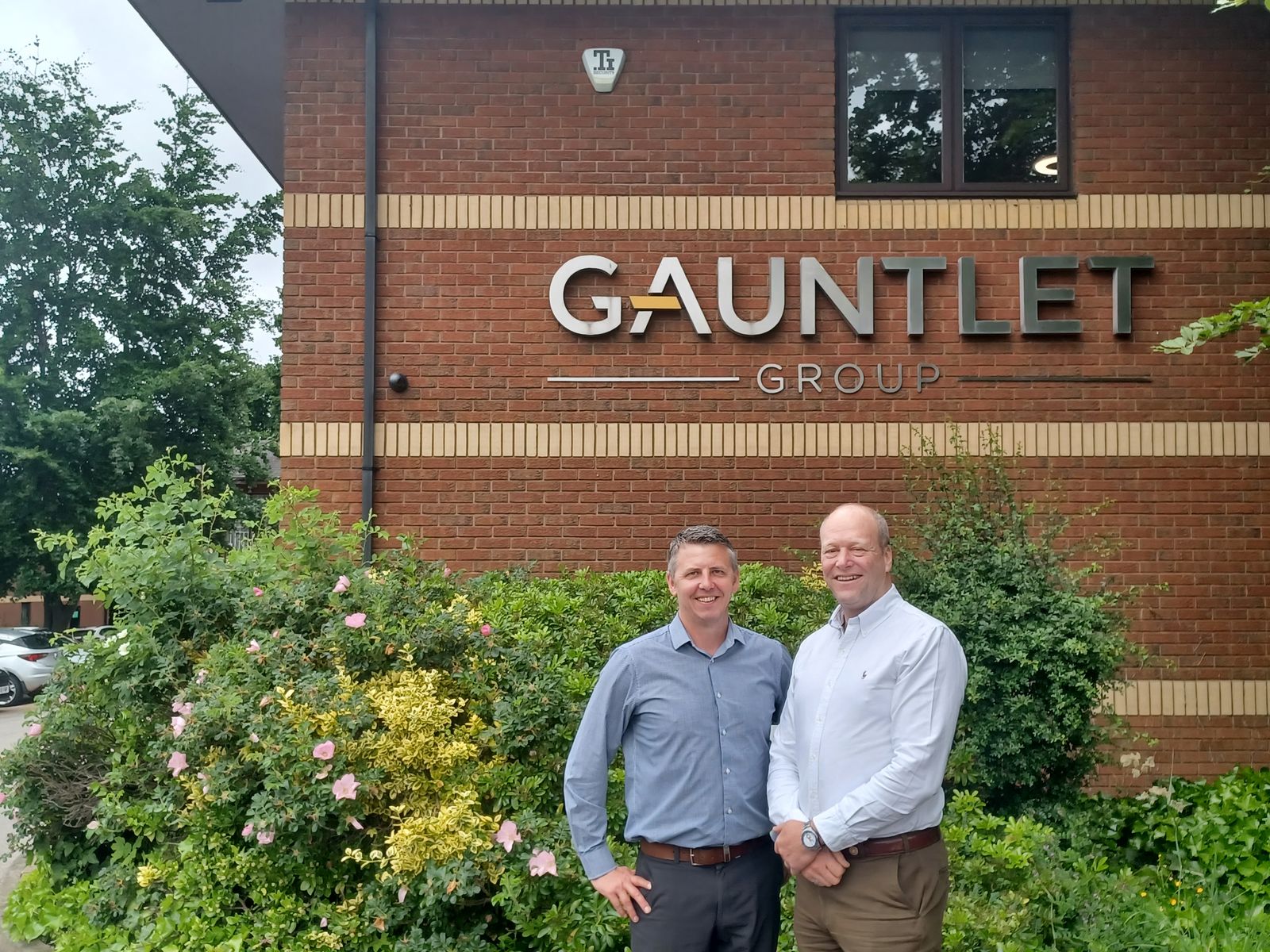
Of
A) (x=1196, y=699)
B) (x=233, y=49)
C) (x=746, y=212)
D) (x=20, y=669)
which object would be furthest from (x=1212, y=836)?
(x=20, y=669)

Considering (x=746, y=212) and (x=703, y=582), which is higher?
(x=746, y=212)

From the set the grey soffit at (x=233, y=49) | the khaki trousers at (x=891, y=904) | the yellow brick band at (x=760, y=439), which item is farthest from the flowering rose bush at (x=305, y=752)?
the grey soffit at (x=233, y=49)

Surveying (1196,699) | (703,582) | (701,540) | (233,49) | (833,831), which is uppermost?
(233,49)

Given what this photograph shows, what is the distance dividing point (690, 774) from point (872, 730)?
0.53m

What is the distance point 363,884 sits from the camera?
184 inches

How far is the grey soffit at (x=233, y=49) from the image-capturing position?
9.44m

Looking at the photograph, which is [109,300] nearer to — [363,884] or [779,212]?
[779,212]

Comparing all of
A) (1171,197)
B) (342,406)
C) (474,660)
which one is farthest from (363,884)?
(1171,197)

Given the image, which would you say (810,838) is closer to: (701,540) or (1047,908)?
(701,540)

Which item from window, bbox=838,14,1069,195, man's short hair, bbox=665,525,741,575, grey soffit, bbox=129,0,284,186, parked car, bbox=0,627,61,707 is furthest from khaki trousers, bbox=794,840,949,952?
parked car, bbox=0,627,61,707

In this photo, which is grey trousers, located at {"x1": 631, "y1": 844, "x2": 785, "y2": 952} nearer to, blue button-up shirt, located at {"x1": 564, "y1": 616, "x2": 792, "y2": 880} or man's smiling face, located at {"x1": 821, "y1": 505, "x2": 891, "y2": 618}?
blue button-up shirt, located at {"x1": 564, "y1": 616, "x2": 792, "y2": 880}

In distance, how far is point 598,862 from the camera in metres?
3.12

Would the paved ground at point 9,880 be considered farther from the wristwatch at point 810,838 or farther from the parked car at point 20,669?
the parked car at point 20,669

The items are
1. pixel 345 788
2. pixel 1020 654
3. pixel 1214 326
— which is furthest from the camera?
pixel 1020 654
